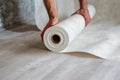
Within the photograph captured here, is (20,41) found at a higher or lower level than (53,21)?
lower

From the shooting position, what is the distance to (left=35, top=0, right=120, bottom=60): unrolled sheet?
177cm

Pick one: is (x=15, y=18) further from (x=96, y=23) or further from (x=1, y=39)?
(x=96, y=23)

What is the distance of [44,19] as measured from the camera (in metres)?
2.53

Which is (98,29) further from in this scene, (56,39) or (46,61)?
(46,61)

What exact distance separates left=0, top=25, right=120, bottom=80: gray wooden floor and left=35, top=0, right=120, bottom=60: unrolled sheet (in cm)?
12

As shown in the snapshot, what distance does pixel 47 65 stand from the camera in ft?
4.99

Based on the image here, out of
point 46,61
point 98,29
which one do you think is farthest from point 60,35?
point 98,29

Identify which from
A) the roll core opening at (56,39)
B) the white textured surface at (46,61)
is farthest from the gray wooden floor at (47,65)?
the roll core opening at (56,39)

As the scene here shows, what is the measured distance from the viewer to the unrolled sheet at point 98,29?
177cm

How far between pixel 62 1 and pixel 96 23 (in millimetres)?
510

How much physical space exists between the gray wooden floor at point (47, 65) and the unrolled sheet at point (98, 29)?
0.12 metres

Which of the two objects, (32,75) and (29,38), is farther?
(29,38)

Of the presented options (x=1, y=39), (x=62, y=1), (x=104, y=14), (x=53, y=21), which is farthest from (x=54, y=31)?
(x=104, y=14)

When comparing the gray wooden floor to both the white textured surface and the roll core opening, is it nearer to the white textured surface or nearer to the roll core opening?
the white textured surface
